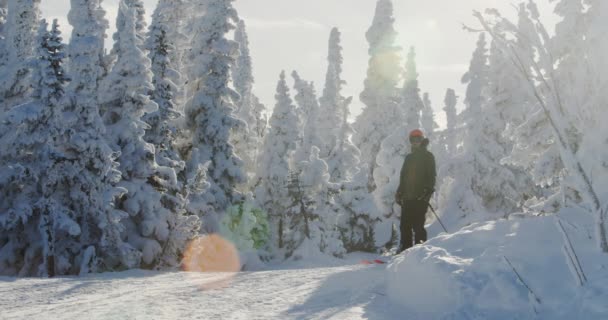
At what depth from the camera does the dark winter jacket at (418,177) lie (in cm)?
959

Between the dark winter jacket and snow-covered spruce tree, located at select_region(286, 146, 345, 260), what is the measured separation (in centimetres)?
1990

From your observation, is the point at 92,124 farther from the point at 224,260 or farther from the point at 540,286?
the point at 540,286

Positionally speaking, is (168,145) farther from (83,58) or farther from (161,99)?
(83,58)

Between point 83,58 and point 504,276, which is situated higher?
point 83,58

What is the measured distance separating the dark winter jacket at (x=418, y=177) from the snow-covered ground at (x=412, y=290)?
2.37 meters

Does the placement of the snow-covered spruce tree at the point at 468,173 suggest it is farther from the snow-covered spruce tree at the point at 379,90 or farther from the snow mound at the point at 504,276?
the snow mound at the point at 504,276

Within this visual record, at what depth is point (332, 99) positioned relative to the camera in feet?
162

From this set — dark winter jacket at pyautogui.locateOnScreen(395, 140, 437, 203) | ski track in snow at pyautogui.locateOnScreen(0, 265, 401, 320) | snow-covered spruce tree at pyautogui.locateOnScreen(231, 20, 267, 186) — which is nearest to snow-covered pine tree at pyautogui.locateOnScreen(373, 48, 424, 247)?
snow-covered spruce tree at pyautogui.locateOnScreen(231, 20, 267, 186)

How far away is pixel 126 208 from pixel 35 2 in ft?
45.4

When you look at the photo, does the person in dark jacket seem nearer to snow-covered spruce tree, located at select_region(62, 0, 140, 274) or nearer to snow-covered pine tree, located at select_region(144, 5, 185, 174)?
snow-covered spruce tree, located at select_region(62, 0, 140, 274)

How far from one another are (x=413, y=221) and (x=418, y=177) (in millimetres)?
783

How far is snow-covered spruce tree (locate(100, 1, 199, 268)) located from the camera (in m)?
17.1

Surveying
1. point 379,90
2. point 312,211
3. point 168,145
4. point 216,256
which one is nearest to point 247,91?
point 379,90

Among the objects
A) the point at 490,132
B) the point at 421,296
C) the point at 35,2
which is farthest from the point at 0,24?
the point at 421,296
